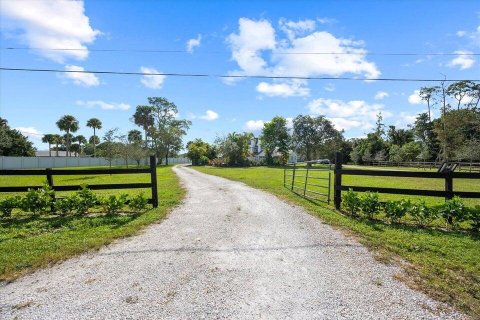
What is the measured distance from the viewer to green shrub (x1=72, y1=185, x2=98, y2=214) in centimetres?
741

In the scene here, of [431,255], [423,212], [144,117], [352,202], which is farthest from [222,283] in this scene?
[144,117]

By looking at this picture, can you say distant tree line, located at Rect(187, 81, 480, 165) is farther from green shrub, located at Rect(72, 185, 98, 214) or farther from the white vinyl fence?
green shrub, located at Rect(72, 185, 98, 214)

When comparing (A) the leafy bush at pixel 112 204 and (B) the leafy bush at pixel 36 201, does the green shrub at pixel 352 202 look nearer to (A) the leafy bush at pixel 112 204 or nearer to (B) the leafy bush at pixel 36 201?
(A) the leafy bush at pixel 112 204

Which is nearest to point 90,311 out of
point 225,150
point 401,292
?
point 401,292

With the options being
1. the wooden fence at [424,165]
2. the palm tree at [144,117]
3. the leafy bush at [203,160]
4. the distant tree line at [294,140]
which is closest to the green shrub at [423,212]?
the wooden fence at [424,165]

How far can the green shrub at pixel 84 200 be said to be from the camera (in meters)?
7.41

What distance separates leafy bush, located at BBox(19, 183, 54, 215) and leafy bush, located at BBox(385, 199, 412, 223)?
8293 millimetres

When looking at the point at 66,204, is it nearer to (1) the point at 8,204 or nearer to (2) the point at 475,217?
(1) the point at 8,204

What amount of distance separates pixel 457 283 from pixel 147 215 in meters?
6.40

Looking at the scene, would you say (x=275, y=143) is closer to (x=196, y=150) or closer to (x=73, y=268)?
(x=196, y=150)

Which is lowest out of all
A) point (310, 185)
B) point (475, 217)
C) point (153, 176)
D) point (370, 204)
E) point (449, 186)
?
point (310, 185)

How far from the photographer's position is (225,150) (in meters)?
52.7

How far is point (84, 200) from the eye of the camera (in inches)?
292

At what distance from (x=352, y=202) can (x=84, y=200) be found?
6831 mm
